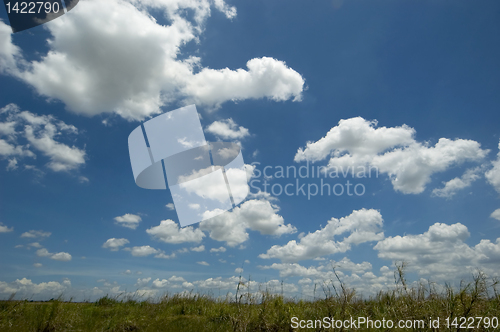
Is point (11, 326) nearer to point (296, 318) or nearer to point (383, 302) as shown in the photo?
point (296, 318)

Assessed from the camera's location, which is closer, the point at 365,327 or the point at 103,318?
the point at 365,327

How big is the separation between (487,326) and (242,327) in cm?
593

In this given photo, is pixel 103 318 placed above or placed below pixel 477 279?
below

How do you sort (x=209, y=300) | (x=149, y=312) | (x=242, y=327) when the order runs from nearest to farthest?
1. (x=242, y=327)
2. (x=149, y=312)
3. (x=209, y=300)

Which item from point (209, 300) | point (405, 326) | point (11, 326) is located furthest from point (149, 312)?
point (405, 326)

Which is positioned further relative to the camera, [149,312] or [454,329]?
[149,312]

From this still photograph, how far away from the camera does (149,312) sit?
9.66 meters

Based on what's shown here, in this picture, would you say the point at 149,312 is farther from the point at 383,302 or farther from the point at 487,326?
the point at 487,326

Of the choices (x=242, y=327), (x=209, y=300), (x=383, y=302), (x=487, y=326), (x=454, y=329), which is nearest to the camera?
(x=454, y=329)

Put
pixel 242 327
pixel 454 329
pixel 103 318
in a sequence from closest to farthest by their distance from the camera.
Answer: pixel 454 329, pixel 242 327, pixel 103 318

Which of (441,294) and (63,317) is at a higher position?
(441,294)

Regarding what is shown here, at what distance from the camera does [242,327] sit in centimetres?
741

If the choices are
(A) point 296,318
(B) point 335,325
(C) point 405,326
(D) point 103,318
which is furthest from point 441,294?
(D) point 103,318

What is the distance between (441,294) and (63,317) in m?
10.1
